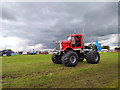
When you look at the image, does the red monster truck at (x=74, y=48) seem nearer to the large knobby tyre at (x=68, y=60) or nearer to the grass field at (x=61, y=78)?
the large knobby tyre at (x=68, y=60)

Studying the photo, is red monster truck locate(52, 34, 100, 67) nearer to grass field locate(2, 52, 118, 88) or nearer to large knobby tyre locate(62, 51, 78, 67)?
large knobby tyre locate(62, 51, 78, 67)

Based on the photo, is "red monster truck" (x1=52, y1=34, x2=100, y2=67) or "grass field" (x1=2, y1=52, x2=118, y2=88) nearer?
"grass field" (x1=2, y1=52, x2=118, y2=88)

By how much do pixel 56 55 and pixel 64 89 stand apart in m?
6.07

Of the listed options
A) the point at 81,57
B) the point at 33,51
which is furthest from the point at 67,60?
the point at 33,51

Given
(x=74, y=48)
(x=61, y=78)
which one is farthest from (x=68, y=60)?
(x=61, y=78)

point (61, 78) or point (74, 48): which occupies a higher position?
point (74, 48)

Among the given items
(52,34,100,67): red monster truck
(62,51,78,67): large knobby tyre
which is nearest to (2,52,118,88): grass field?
(62,51,78,67): large knobby tyre

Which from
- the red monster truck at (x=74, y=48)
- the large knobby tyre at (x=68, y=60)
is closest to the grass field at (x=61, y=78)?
the large knobby tyre at (x=68, y=60)

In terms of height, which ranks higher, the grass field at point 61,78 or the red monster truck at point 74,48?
the red monster truck at point 74,48

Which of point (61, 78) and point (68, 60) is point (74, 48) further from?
point (61, 78)

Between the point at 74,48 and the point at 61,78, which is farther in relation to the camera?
the point at 74,48

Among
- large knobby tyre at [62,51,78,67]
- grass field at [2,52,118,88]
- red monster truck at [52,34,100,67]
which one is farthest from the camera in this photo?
red monster truck at [52,34,100,67]

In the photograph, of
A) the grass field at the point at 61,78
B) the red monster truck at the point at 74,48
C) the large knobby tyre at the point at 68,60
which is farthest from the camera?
the red monster truck at the point at 74,48

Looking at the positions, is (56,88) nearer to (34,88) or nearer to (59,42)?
(34,88)
